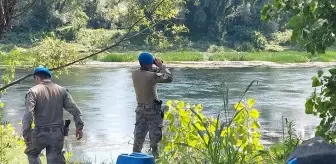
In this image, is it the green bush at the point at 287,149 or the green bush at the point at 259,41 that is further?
the green bush at the point at 259,41

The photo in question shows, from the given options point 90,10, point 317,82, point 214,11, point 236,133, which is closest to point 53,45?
point 236,133

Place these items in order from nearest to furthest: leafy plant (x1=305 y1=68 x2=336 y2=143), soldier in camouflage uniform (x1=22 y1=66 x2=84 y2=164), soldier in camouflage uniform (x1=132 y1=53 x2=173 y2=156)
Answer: leafy plant (x1=305 y1=68 x2=336 y2=143) → soldier in camouflage uniform (x1=22 y1=66 x2=84 y2=164) → soldier in camouflage uniform (x1=132 y1=53 x2=173 y2=156)

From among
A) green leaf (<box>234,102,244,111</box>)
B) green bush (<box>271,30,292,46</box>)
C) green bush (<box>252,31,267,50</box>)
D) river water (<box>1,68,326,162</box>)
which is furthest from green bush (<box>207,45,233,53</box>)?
green leaf (<box>234,102,244,111</box>)

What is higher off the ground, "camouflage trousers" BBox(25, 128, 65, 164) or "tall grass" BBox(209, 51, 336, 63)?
"camouflage trousers" BBox(25, 128, 65, 164)

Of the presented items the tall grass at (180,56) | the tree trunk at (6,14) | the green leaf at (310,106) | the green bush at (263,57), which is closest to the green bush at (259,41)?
the green bush at (263,57)

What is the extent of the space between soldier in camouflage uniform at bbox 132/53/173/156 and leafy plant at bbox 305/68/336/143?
10.6ft

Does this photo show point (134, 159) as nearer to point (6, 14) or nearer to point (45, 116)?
point (6, 14)

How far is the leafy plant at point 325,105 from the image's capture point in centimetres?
495

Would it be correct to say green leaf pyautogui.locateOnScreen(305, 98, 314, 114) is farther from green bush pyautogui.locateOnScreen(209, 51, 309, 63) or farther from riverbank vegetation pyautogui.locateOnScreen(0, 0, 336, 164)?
green bush pyautogui.locateOnScreen(209, 51, 309, 63)

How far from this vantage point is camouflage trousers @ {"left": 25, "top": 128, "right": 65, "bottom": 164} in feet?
23.1

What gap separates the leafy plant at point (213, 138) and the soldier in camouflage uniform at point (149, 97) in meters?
0.78

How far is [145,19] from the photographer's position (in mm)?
7887

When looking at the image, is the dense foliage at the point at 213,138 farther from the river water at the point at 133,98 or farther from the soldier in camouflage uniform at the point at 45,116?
the river water at the point at 133,98

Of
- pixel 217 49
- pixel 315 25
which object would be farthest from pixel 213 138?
pixel 217 49
